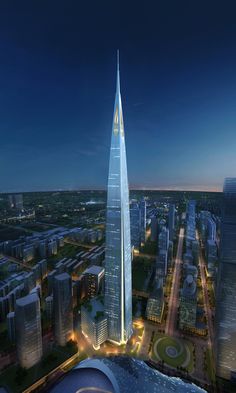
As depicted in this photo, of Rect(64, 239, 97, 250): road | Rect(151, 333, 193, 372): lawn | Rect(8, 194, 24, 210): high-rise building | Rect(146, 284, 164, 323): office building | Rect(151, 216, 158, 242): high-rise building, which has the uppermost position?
Rect(8, 194, 24, 210): high-rise building

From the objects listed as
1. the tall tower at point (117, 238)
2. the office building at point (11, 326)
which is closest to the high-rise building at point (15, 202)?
the office building at point (11, 326)

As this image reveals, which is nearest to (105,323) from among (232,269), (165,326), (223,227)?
(165,326)

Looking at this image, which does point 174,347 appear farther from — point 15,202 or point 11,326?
point 15,202

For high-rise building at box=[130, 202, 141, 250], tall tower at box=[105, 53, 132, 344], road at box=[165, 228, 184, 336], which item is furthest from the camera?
high-rise building at box=[130, 202, 141, 250]

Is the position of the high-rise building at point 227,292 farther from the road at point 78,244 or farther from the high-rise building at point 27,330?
the road at point 78,244

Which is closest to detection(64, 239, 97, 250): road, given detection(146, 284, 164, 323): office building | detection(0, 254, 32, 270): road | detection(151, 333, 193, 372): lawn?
detection(0, 254, 32, 270): road

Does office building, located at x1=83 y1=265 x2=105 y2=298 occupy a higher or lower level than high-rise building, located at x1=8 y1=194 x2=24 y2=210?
lower

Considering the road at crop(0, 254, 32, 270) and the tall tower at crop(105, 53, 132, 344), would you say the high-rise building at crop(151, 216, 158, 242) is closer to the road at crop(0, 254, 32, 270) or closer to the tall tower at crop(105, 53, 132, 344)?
the road at crop(0, 254, 32, 270)
